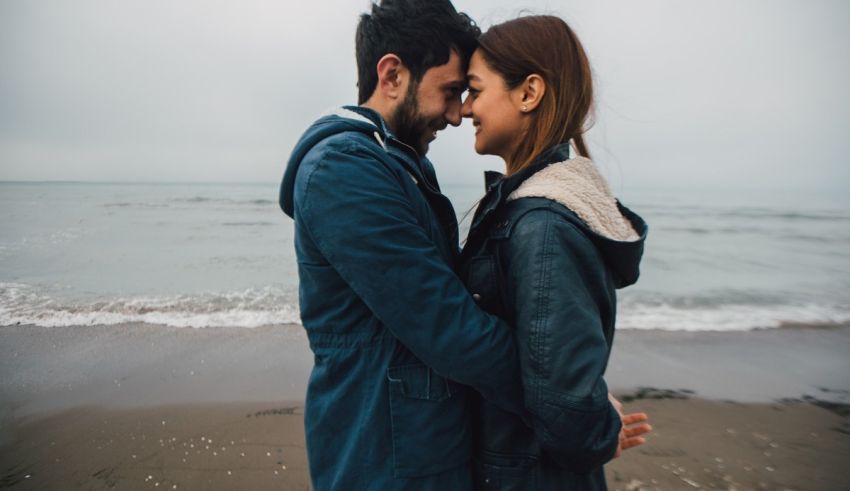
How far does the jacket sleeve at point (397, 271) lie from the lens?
1.22 m

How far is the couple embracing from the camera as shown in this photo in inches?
48.3

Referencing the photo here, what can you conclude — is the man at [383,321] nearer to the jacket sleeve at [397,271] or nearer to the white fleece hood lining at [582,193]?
the jacket sleeve at [397,271]

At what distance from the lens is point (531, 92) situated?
156 centimetres

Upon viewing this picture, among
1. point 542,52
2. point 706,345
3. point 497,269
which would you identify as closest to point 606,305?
point 497,269

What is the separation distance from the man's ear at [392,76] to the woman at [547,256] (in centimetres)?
27

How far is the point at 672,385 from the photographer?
199 inches

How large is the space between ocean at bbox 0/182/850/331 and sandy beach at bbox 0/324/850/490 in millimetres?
940

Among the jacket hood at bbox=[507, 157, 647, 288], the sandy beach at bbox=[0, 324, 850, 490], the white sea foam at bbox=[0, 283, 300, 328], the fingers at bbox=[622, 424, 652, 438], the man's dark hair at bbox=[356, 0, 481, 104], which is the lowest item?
Result: the white sea foam at bbox=[0, 283, 300, 328]

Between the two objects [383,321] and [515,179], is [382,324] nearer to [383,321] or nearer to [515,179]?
[383,321]

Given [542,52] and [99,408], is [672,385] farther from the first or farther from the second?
[99,408]

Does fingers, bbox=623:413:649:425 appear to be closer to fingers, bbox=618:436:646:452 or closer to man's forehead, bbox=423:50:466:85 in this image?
fingers, bbox=618:436:646:452

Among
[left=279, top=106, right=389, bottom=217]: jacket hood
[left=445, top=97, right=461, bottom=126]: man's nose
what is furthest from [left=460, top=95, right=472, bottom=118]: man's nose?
[left=279, top=106, right=389, bottom=217]: jacket hood

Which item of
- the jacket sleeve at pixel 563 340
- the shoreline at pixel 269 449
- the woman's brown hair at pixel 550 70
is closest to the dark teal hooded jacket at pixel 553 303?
the jacket sleeve at pixel 563 340

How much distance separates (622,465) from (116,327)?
274 inches
